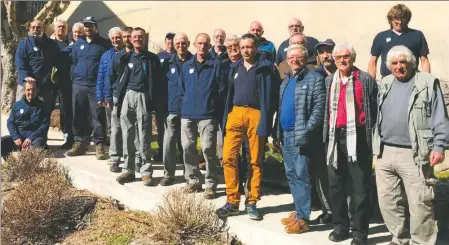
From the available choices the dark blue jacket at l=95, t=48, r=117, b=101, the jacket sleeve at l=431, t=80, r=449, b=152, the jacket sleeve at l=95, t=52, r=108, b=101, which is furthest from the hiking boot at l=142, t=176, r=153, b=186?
the jacket sleeve at l=431, t=80, r=449, b=152

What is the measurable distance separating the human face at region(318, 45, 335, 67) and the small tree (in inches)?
324

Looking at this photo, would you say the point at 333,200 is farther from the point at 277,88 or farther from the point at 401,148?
the point at 277,88

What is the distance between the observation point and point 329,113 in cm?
458

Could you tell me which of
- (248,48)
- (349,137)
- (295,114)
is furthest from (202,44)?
(349,137)

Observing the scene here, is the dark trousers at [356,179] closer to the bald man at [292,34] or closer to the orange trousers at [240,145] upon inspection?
the orange trousers at [240,145]

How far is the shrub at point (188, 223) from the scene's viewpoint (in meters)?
5.16

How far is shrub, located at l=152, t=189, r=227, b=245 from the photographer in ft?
16.9

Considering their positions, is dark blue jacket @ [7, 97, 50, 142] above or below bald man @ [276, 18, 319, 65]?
below

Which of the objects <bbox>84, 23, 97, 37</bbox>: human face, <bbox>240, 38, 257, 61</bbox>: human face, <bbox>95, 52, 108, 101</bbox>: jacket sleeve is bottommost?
<bbox>95, 52, 108, 101</bbox>: jacket sleeve

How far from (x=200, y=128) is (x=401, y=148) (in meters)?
2.30

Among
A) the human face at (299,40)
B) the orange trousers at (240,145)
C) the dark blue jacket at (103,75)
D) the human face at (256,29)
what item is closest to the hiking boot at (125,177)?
the dark blue jacket at (103,75)

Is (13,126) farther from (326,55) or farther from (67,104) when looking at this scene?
(326,55)

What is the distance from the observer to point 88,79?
24.7 ft

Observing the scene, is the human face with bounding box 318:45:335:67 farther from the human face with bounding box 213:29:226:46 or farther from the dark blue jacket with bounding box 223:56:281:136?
the human face with bounding box 213:29:226:46
